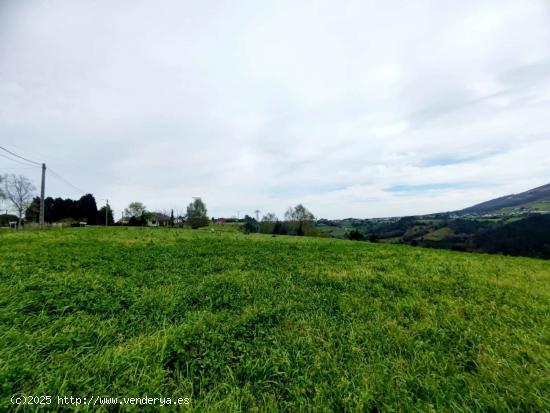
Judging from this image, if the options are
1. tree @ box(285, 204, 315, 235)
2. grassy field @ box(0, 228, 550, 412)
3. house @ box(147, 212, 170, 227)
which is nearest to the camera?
grassy field @ box(0, 228, 550, 412)

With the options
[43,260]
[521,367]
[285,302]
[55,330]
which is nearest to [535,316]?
[521,367]

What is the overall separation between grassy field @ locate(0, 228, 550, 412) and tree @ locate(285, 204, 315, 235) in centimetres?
5788

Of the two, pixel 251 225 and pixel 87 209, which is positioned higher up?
pixel 87 209

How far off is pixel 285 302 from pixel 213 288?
1.97 meters

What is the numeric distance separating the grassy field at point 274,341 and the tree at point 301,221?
57.9 m

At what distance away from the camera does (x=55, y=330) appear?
351 centimetres

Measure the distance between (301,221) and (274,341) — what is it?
64736mm

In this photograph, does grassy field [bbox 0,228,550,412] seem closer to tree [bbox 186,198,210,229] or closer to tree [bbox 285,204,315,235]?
tree [bbox 285,204,315,235]

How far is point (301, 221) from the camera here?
223 feet

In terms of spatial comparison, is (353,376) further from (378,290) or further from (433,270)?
(433,270)

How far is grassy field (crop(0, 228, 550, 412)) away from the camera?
259 centimetres

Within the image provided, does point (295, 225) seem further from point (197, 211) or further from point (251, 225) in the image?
point (197, 211)

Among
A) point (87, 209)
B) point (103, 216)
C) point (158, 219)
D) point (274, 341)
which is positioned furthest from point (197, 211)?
point (274, 341)

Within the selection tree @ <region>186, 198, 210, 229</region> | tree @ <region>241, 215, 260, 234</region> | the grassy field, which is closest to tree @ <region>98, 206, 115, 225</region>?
tree @ <region>186, 198, 210, 229</region>
